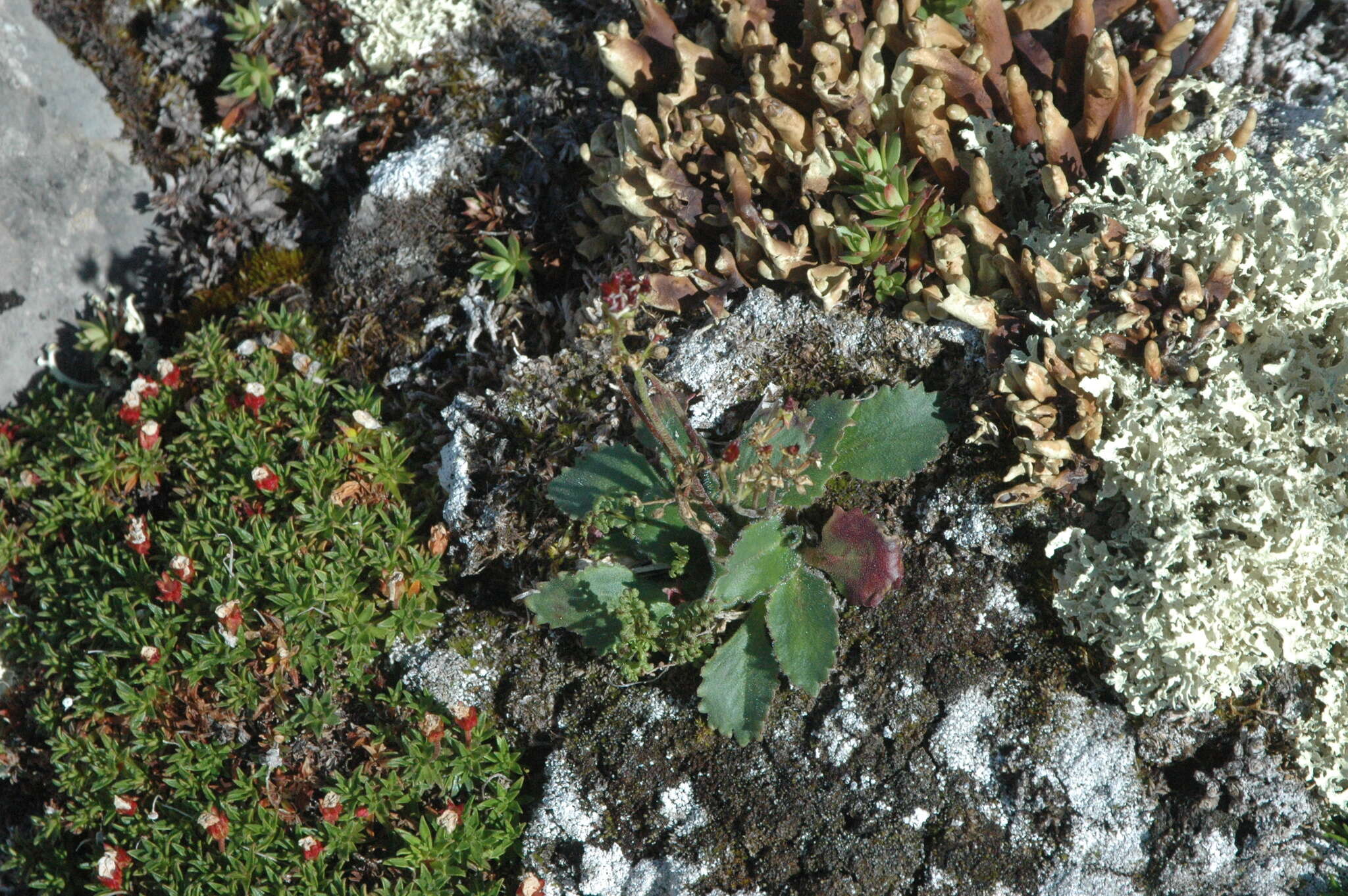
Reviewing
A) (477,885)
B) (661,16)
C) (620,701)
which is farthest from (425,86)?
(477,885)

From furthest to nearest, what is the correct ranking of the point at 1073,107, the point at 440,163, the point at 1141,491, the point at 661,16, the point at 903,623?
the point at 440,163 → the point at 661,16 → the point at 1073,107 → the point at 903,623 → the point at 1141,491

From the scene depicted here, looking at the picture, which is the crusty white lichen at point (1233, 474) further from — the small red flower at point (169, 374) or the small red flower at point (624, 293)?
the small red flower at point (169, 374)

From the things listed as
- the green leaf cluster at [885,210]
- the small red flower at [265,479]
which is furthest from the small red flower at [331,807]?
the green leaf cluster at [885,210]

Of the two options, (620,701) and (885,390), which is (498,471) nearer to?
(620,701)

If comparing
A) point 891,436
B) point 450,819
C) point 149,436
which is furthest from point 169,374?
point 891,436

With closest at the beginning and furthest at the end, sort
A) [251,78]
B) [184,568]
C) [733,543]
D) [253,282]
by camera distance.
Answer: [733,543] < [184,568] < [253,282] < [251,78]

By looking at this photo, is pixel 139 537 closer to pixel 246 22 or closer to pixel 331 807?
pixel 331 807
